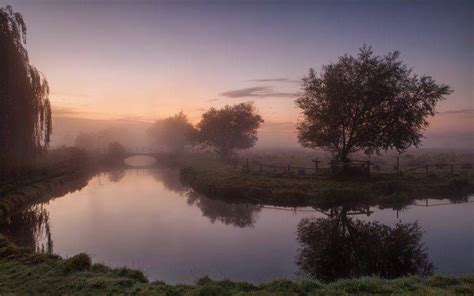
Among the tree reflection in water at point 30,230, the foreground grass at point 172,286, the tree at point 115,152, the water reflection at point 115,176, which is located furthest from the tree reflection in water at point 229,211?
the tree at point 115,152

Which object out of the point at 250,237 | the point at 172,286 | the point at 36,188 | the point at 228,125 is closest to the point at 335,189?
the point at 250,237

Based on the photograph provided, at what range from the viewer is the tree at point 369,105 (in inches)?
1423

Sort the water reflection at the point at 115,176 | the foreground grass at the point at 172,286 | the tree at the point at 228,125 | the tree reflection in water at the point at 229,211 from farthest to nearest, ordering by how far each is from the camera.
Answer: the tree at the point at 228,125
the water reflection at the point at 115,176
the tree reflection in water at the point at 229,211
the foreground grass at the point at 172,286

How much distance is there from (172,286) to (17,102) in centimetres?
2447

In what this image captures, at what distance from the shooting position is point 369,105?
1449 inches

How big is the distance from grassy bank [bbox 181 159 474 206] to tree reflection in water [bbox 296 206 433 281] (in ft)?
19.5

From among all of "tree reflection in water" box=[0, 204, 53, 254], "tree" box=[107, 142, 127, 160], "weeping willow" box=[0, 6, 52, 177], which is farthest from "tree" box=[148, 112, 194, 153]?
"tree reflection in water" box=[0, 204, 53, 254]

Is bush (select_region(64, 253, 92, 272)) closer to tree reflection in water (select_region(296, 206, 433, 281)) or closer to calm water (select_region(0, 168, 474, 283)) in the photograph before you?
calm water (select_region(0, 168, 474, 283))

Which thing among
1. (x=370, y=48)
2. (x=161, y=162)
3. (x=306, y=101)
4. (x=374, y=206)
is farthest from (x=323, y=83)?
(x=161, y=162)

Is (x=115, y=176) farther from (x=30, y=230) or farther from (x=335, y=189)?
(x=335, y=189)

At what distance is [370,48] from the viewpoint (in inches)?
1441

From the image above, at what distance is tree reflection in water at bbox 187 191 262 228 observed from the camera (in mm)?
24234

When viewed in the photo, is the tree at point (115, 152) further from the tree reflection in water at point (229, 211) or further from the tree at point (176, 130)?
the tree reflection in water at point (229, 211)

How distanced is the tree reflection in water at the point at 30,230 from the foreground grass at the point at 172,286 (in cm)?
572
